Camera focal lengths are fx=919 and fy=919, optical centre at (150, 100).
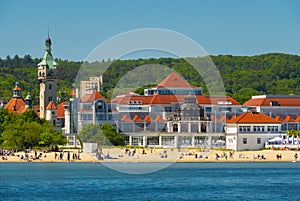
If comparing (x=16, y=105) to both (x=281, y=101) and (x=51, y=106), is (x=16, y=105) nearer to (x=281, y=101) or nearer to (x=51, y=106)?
(x=51, y=106)

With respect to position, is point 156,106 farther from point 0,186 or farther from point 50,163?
point 0,186

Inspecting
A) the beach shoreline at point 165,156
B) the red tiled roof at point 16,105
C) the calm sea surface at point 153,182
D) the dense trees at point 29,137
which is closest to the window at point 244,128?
the beach shoreline at point 165,156

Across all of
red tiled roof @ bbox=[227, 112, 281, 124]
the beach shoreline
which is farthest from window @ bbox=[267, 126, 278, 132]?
the beach shoreline

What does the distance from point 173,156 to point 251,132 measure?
15.9 metres

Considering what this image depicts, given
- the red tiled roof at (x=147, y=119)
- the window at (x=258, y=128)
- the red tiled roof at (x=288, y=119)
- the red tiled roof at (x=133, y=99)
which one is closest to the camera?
the window at (x=258, y=128)

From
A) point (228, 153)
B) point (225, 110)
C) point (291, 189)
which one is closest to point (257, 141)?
point (228, 153)

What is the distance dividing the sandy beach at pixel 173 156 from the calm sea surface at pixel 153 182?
12.4ft

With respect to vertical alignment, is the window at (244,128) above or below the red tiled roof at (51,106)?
below

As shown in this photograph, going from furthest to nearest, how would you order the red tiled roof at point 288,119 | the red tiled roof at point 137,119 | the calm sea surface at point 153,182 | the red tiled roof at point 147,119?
the red tiled roof at point 147,119, the red tiled roof at point 137,119, the red tiled roof at point 288,119, the calm sea surface at point 153,182

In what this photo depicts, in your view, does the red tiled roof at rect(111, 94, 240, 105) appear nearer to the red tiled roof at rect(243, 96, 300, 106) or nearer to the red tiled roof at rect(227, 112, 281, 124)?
the red tiled roof at rect(243, 96, 300, 106)

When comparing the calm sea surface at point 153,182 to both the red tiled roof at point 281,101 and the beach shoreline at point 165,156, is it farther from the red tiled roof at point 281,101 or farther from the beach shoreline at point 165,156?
the red tiled roof at point 281,101

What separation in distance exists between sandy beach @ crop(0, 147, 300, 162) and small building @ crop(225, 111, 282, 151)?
4.24 metres

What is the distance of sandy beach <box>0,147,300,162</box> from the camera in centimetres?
10232

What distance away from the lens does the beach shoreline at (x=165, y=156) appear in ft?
334
